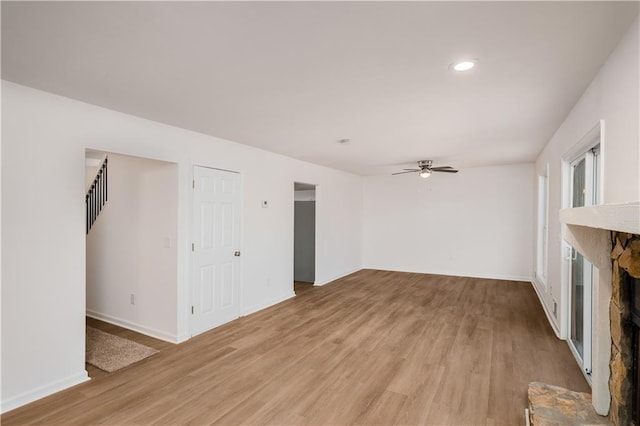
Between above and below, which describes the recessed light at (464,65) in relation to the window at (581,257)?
above

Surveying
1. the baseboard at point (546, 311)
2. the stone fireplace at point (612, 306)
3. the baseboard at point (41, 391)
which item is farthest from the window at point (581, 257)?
the baseboard at point (41, 391)

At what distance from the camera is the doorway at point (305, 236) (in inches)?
278

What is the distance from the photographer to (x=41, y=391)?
8.58 ft

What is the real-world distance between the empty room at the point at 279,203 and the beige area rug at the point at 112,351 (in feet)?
0.13

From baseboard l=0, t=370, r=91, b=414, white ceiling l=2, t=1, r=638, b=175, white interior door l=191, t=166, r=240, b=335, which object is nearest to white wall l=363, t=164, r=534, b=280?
white ceiling l=2, t=1, r=638, b=175

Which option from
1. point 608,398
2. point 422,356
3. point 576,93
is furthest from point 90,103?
point 608,398

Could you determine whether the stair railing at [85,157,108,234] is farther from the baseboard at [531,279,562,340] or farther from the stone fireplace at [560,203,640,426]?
the baseboard at [531,279,562,340]

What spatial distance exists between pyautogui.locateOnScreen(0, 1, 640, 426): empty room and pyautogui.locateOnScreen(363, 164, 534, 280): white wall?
1.30m

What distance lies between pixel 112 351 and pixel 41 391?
2.68 ft

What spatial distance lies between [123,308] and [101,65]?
10.6 feet

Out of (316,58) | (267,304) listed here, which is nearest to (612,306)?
(316,58)

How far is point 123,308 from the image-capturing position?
13.8 ft

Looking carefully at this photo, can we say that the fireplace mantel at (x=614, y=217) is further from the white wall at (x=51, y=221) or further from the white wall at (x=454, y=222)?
the white wall at (x=454, y=222)

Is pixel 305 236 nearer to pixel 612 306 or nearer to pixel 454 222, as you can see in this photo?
pixel 454 222
